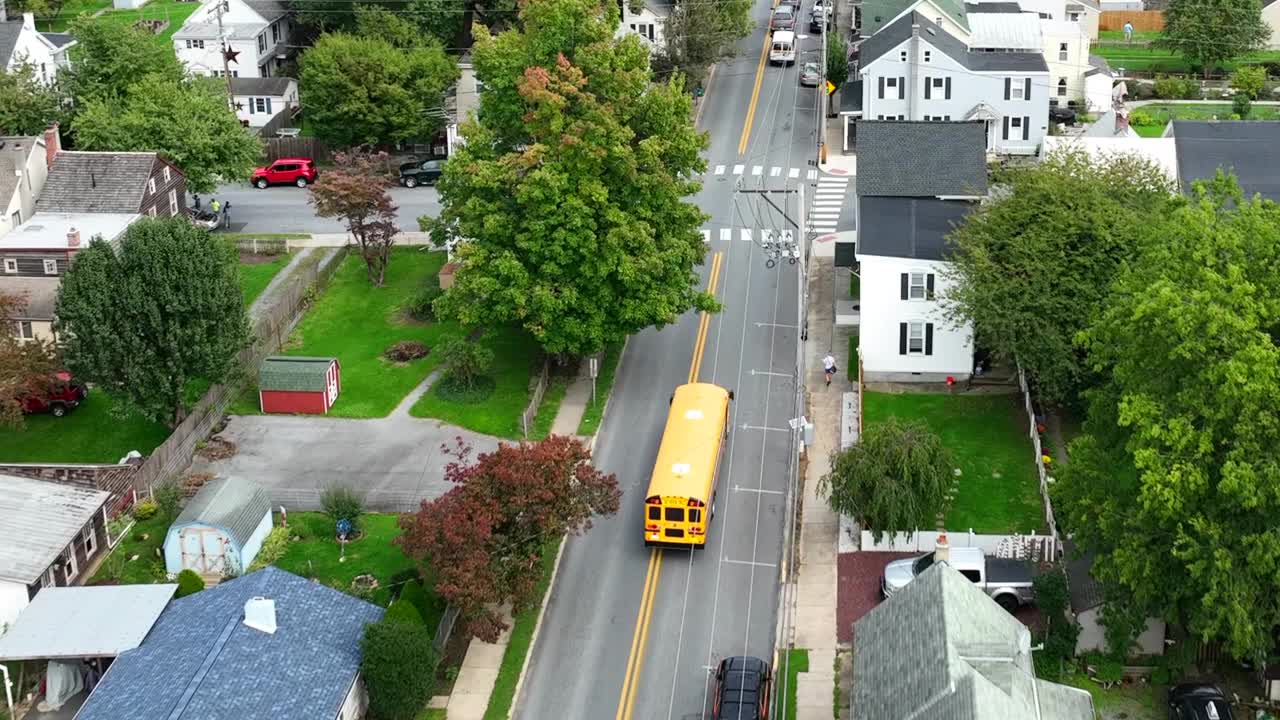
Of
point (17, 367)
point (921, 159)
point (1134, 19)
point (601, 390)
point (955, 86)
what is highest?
point (1134, 19)

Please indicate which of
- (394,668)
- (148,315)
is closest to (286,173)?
(148,315)

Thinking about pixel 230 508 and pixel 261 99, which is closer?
pixel 230 508

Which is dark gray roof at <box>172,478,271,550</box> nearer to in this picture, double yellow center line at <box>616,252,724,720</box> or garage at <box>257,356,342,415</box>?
garage at <box>257,356,342,415</box>

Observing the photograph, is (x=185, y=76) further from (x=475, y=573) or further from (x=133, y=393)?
(x=475, y=573)

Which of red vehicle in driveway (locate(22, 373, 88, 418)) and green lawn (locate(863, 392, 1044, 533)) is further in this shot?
red vehicle in driveway (locate(22, 373, 88, 418))

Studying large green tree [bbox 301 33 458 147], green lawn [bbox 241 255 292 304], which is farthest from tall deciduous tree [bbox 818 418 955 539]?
large green tree [bbox 301 33 458 147]

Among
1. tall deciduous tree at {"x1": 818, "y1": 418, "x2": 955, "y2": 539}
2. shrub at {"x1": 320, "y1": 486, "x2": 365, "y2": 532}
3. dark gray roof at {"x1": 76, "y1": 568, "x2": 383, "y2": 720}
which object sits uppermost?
tall deciduous tree at {"x1": 818, "y1": 418, "x2": 955, "y2": 539}

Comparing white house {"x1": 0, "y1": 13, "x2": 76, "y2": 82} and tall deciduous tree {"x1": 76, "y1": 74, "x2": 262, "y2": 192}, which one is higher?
white house {"x1": 0, "y1": 13, "x2": 76, "y2": 82}

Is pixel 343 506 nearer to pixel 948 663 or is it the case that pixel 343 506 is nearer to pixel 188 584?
pixel 188 584
